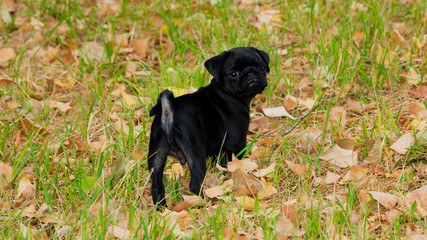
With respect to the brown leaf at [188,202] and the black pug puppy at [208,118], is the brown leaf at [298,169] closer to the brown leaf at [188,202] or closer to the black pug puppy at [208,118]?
the black pug puppy at [208,118]

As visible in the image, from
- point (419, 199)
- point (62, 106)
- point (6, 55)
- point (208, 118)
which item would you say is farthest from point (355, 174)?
point (6, 55)

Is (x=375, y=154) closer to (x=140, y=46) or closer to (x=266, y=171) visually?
(x=266, y=171)

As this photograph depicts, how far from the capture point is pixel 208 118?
398cm

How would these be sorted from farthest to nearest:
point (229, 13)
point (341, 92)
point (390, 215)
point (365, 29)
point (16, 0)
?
point (16, 0), point (229, 13), point (365, 29), point (341, 92), point (390, 215)

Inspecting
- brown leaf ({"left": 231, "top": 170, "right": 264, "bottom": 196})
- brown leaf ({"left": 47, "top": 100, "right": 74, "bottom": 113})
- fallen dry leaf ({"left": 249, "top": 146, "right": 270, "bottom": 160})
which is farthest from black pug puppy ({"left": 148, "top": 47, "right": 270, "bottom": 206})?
brown leaf ({"left": 47, "top": 100, "right": 74, "bottom": 113})

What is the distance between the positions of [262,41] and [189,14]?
4.07 feet

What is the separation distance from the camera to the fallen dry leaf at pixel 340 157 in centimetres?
413

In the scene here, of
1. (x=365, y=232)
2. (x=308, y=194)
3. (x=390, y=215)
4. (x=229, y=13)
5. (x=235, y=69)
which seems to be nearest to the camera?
(x=365, y=232)

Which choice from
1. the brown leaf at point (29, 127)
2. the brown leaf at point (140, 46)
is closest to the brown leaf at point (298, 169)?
the brown leaf at point (29, 127)

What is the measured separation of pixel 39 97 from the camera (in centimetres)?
564

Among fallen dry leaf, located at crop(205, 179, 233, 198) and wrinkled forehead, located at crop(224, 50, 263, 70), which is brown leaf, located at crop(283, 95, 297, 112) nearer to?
wrinkled forehead, located at crop(224, 50, 263, 70)

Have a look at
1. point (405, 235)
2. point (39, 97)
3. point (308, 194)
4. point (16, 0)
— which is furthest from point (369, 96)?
point (16, 0)

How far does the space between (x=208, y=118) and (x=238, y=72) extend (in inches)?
19.4

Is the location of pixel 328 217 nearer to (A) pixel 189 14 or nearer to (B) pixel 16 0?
(A) pixel 189 14
